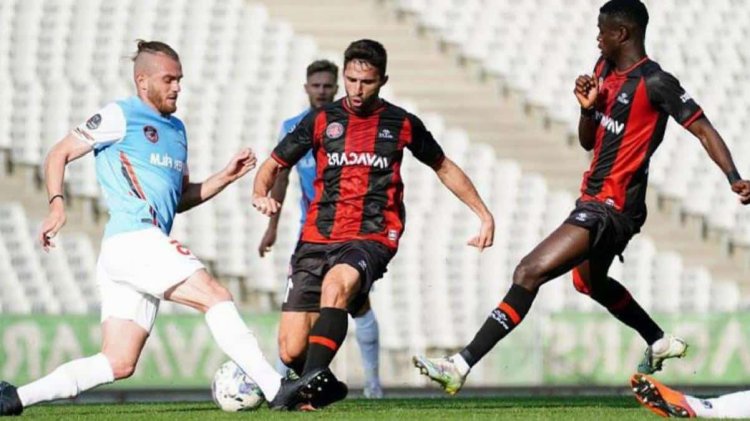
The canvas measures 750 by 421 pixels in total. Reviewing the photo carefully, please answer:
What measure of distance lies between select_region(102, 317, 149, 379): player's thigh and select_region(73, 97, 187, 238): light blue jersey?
1.55 ft

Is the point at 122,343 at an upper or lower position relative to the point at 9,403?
upper

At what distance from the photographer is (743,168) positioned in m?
19.8

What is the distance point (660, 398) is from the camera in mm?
7848

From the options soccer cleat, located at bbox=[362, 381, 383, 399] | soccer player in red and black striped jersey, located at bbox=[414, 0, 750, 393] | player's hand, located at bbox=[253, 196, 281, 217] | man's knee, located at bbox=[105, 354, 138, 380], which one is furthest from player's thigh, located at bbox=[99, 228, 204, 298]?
soccer cleat, located at bbox=[362, 381, 383, 399]

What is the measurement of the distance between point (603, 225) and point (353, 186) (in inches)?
55.0

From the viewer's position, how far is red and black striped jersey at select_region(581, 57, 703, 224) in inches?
354

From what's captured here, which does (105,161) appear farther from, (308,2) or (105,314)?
(308,2)

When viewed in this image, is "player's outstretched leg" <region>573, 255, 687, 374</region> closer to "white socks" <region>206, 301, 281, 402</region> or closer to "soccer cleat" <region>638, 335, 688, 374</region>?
"soccer cleat" <region>638, 335, 688, 374</region>

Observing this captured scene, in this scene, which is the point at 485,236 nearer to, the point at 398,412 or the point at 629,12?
the point at 398,412

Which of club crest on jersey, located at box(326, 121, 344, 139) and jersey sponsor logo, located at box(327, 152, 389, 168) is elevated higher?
club crest on jersey, located at box(326, 121, 344, 139)

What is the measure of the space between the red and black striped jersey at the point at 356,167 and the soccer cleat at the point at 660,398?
1767mm

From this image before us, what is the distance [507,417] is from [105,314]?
7.05 feet

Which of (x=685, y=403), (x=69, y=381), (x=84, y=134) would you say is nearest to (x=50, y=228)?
(x=84, y=134)

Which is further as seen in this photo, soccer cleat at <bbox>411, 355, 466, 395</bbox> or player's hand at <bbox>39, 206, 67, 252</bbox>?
soccer cleat at <bbox>411, 355, 466, 395</bbox>
